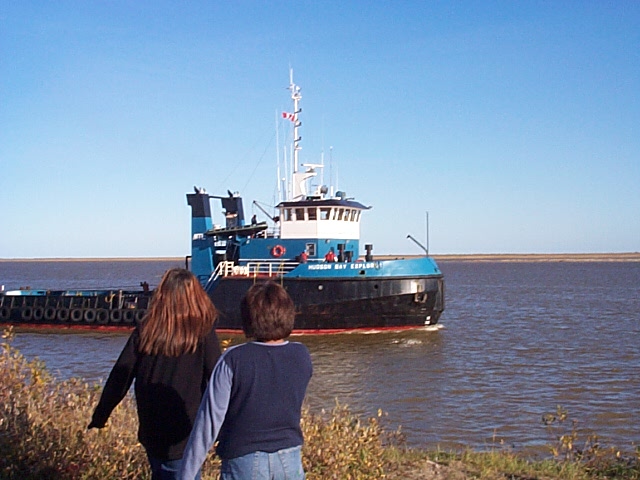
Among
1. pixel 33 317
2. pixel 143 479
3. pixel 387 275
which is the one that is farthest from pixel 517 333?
pixel 143 479

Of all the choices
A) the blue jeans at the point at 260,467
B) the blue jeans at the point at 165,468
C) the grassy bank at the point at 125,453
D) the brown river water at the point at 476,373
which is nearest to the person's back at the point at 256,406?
the blue jeans at the point at 260,467

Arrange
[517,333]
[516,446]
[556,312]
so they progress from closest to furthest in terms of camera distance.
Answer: [516,446]
[517,333]
[556,312]

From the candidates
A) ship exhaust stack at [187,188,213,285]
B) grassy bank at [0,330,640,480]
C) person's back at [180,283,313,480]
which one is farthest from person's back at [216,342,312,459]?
ship exhaust stack at [187,188,213,285]

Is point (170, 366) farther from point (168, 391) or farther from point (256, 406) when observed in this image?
point (256, 406)

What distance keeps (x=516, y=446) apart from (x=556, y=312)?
20.2 m

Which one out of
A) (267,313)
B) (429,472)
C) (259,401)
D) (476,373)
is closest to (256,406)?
(259,401)

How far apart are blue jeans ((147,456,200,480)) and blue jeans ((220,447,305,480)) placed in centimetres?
39

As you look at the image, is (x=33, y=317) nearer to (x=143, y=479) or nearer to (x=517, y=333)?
(x=517, y=333)

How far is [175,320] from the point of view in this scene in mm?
3031

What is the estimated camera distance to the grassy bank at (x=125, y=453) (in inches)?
170

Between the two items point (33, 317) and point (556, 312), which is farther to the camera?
point (556, 312)

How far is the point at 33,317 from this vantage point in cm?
2361

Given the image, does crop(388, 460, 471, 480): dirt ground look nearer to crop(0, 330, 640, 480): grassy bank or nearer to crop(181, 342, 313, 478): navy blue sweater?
crop(0, 330, 640, 480): grassy bank

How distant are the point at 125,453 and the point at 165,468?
1503 mm
